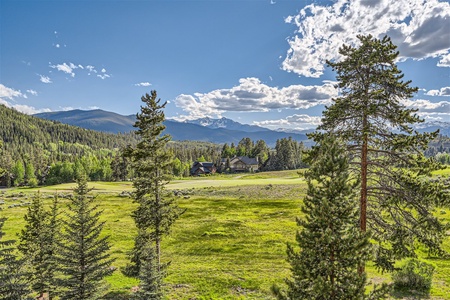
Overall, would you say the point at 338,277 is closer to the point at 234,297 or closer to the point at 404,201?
the point at 404,201

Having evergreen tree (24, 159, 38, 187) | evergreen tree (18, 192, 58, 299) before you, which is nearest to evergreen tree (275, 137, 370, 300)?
evergreen tree (18, 192, 58, 299)

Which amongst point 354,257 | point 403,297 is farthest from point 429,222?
point 403,297

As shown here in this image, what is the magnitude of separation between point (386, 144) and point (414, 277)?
1142 centimetres

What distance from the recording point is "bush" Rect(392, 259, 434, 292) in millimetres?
17859

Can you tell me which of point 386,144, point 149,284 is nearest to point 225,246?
point 149,284

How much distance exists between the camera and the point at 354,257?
865 cm

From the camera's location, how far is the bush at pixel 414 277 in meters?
17.9

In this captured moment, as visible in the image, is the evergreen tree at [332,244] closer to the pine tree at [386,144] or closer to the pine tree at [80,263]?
the pine tree at [386,144]

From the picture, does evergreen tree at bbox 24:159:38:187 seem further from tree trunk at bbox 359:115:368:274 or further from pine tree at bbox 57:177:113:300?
tree trunk at bbox 359:115:368:274

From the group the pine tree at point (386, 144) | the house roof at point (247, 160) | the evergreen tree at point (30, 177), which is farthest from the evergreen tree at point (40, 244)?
the house roof at point (247, 160)

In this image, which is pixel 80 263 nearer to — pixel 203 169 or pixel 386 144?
pixel 386 144

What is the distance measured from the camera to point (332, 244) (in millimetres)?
8797

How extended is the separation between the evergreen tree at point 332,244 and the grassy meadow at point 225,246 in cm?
1121

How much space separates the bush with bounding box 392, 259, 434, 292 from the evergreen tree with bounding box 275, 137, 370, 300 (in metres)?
12.7
